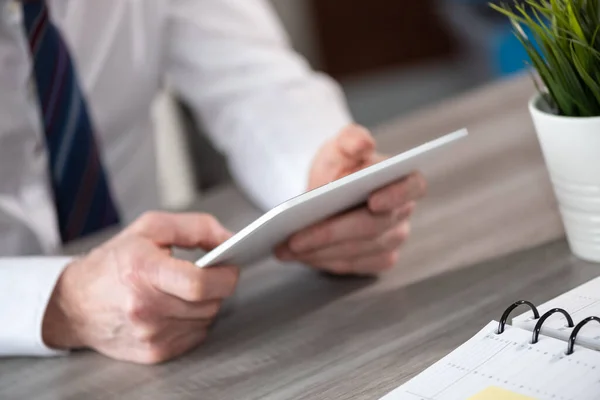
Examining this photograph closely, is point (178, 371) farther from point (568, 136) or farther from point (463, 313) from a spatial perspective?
point (568, 136)

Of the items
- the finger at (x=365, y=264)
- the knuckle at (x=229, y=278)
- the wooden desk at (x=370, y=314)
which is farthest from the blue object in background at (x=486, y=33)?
the knuckle at (x=229, y=278)

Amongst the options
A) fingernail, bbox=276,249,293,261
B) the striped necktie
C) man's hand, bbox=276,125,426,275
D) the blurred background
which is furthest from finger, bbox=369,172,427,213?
the blurred background

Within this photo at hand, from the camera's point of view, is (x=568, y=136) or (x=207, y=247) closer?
(x=568, y=136)

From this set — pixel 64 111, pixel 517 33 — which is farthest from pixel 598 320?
pixel 64 111

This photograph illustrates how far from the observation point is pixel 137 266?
0.87 metres

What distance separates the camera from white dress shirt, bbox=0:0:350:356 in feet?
4.22

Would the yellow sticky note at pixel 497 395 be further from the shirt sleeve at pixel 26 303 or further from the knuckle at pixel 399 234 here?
the shirt sleeve at pixel 26 303

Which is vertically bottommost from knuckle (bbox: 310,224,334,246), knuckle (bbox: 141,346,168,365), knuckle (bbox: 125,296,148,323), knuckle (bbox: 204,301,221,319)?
knuckle (bbox: 141,346,168,365)

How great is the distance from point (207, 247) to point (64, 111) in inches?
14.9

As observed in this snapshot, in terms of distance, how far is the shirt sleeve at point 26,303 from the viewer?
91 cm

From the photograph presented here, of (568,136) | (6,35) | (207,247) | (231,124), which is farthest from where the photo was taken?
(231,124)

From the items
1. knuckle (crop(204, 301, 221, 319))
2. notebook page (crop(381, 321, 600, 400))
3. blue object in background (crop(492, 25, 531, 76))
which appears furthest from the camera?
blue object in background (crop(492, 25, 531, 76))

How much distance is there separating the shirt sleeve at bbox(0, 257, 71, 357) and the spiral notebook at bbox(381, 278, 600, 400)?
0.41 metres

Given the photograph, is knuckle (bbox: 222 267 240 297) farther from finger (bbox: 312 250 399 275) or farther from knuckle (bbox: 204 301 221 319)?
finger (bbox: 312 250 399 275)
